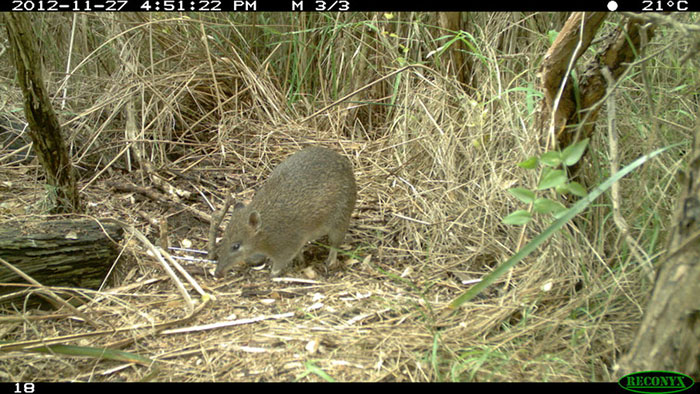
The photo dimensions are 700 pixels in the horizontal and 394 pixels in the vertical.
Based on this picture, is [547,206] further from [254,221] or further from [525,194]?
[254,221]

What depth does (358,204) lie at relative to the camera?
4.82 m

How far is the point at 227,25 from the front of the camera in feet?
17.3

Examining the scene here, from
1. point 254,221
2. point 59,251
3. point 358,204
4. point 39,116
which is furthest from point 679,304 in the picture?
point 39,116

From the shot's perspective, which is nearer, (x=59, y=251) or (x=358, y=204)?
(x=59, y=251)

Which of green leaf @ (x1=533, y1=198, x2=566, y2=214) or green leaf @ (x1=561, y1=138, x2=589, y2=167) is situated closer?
green leaf @ (x1=561, y1=138, x2=589, y2=167)

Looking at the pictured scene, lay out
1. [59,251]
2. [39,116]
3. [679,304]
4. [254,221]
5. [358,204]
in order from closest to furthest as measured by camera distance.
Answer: [679,304], [59,251], [39,116], [254,221], [358,204]

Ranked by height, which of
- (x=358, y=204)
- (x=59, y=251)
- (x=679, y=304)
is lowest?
(x=358, y=204)

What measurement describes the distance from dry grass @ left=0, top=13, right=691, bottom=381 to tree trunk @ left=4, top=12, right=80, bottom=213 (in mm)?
385

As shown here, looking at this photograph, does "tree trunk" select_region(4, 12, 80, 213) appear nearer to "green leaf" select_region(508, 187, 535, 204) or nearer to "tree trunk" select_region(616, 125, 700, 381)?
"green leaf" select_region(508, 187, 535, 204)

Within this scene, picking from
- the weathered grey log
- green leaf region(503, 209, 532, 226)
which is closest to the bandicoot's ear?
the weathered grey log

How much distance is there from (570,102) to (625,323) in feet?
4.37

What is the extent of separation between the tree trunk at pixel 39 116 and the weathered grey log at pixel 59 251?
1.25 feet

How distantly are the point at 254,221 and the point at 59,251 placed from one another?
4.44 feet

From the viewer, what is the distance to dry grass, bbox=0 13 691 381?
9.32 ft
